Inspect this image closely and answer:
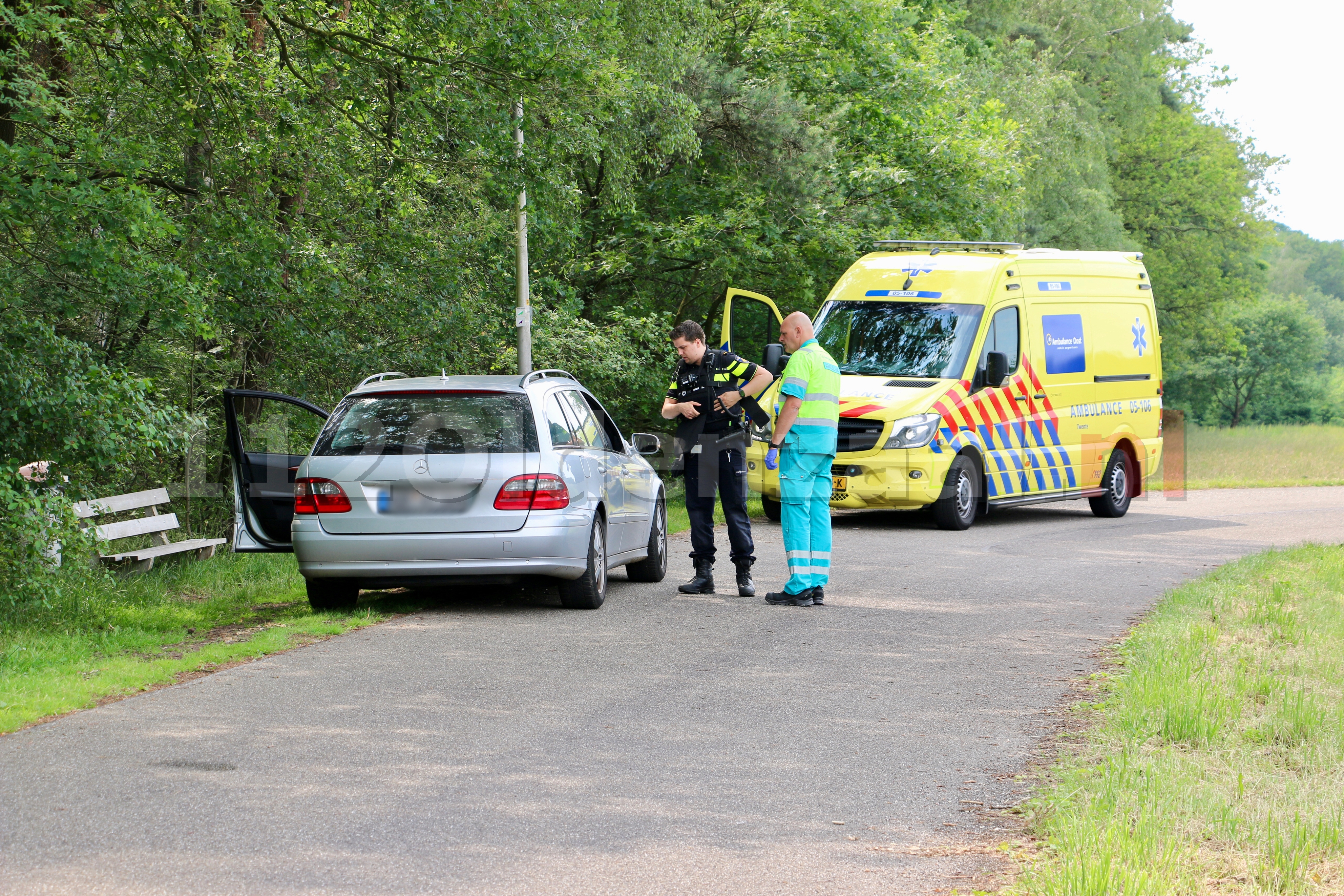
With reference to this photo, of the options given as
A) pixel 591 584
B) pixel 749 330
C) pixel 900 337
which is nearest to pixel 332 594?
pixel 591 584

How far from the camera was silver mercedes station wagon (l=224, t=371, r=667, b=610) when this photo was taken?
8898 millimetres

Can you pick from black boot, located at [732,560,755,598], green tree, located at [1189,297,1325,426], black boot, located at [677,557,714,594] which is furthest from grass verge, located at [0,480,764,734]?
green tree, located at [1189,297,1325,426]

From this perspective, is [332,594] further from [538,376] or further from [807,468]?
[807,468]

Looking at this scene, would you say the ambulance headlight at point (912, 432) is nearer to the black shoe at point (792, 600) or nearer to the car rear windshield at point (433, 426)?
the black shoe at point (792, 600)

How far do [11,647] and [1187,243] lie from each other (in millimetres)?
51407

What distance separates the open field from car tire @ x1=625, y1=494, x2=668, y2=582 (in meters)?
16.4

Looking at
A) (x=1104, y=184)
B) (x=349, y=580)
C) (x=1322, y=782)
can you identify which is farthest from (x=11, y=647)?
(x=1104, y=184)

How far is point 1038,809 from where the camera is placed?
15.7ft

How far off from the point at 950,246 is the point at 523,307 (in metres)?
5.79

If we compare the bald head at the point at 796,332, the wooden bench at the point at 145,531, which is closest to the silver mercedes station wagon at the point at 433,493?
the bald head at the point at 796,332

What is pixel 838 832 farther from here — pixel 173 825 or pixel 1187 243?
pixel 1187 243

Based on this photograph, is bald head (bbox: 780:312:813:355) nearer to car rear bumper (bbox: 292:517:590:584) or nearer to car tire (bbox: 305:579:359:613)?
car rear bumper (bbox: 292:517:590:584)

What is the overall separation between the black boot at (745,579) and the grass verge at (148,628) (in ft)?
8.10

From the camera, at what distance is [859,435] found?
15352mm
